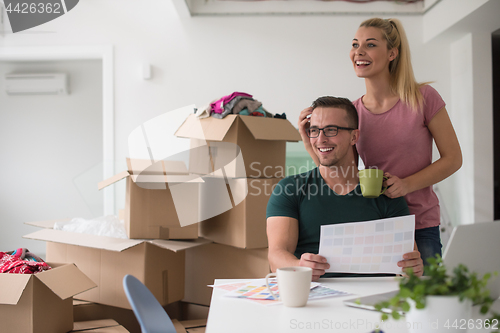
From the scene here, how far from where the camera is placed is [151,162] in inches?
81.6

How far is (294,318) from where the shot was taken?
0.79m

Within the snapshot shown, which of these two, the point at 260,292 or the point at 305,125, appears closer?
the point at 260,292

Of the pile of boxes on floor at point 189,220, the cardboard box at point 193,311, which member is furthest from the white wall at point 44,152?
the cardboard box at point 193,311

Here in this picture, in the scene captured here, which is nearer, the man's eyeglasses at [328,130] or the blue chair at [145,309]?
the blue chair at [145,309]

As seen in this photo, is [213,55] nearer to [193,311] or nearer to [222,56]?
[222,56]

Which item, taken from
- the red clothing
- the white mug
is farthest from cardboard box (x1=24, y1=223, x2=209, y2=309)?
the white mug

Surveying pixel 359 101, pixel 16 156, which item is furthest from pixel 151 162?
pixel 16 156

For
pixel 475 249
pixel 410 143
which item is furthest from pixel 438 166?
pixel 475 249

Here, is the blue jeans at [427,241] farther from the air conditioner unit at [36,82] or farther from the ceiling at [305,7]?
the air conditioner unit at [36,82]

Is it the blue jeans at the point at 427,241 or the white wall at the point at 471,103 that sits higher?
the white wall at the point at 471,103

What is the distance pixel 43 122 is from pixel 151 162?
9.79ft

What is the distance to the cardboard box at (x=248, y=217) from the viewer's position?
193 centimetres

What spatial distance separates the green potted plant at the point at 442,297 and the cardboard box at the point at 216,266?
141 centimetres

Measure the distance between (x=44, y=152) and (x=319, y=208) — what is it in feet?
13.0
